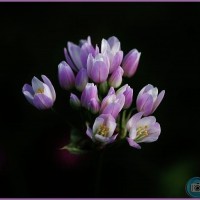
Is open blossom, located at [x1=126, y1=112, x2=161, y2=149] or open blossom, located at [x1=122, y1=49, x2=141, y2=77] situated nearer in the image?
open blossom, located at [x1=126, y1=112, x2=161, y2=149]

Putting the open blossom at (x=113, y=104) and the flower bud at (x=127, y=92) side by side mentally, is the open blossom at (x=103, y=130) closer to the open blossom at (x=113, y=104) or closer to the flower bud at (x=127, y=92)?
the open blossom at (x=113, y=104)

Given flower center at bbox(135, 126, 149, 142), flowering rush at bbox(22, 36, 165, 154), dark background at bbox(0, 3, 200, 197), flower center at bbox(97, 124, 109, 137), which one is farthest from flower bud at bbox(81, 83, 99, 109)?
dark background at bbox(0, 3, 200, 197)

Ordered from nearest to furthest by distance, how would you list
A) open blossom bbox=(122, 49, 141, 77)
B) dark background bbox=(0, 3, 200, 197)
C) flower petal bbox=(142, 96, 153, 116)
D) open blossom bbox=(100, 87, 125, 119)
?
1. open blossom bbox=(100, 87, 125, 119)
2. flower petal bbox=(142, 96, 153, 116)
3. open blossom bbox=(122, 49, 141, 77)
4. dark background bbox=(0, 3, 200, 197)

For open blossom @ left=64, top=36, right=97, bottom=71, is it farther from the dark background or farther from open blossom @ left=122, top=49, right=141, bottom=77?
the dark background

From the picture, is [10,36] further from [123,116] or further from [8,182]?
[123,116]

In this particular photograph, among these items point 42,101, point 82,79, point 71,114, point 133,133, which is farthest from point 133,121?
point 71,114

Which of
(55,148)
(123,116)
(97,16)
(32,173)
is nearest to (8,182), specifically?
(32,173)
